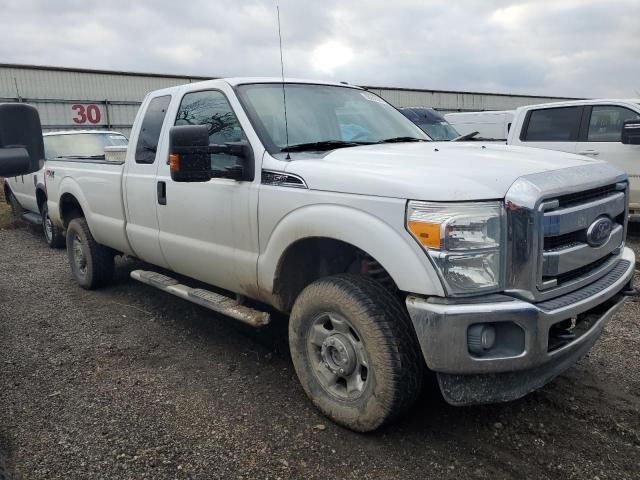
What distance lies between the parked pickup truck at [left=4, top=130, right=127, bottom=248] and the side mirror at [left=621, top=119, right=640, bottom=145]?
292 inches

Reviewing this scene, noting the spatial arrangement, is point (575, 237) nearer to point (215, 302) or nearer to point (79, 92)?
point (215, 302)

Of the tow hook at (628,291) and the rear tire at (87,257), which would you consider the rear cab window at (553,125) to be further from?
the rear tire at (87,257)

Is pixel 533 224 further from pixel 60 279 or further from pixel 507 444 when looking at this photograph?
pixel 60 279

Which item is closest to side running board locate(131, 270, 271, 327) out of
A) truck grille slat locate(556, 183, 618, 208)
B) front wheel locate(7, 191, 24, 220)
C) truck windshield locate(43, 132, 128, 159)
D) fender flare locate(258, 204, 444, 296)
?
fender flare locate(258, 204, 444, 296)

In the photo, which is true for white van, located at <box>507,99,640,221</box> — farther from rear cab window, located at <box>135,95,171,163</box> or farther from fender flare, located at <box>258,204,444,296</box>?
fender flare, located at <box>258,204,444,296</box>

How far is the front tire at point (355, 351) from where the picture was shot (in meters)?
2.77

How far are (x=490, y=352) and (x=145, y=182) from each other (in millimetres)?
3090

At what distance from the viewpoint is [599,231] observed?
9.62 ft

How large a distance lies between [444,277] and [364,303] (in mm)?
488

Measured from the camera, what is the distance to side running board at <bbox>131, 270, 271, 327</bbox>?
358 centimetres

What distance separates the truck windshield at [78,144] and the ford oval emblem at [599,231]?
24.2ft

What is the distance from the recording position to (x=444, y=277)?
8.24ft

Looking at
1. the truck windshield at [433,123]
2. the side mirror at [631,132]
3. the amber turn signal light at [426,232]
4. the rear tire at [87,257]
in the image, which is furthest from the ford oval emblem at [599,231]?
the truck windshield at [433,123]

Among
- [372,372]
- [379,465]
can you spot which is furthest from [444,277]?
[379,465]
